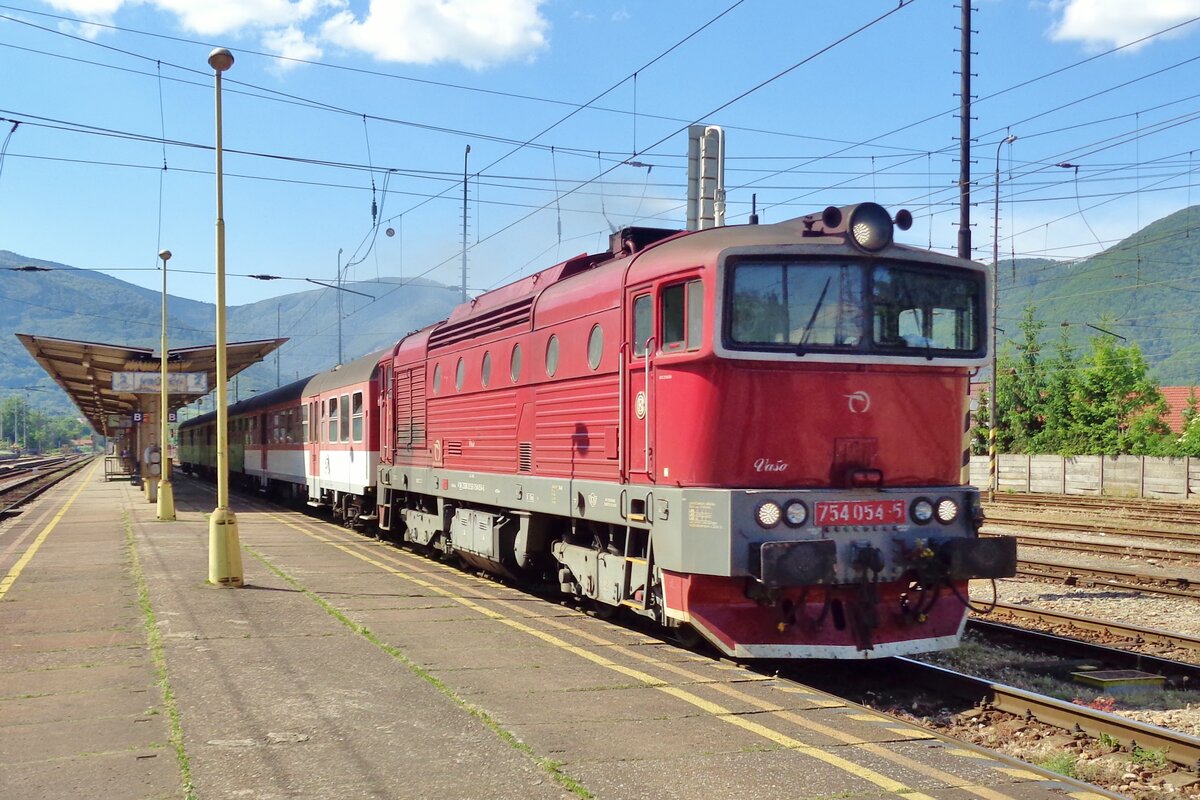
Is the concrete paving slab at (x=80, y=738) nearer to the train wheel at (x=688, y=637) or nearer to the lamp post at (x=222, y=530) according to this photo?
the train wheel at (x=688, y=637)

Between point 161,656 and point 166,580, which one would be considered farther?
point 166,580

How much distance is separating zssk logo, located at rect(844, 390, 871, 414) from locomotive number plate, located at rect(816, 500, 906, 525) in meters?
0.76

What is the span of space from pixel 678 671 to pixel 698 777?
8.48 ft

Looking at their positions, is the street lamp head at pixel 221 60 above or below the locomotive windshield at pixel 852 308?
above

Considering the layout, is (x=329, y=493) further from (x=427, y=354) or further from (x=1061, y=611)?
(x=1061, y=611)

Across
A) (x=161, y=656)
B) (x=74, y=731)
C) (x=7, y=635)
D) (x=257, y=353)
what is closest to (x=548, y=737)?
(x=74, y=731)

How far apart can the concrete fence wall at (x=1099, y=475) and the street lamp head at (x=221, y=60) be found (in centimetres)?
3030

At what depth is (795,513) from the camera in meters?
8.15

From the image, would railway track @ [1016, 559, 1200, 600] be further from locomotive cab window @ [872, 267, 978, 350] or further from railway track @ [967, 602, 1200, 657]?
locomotive cab window @ [872, 267, 978, 350]

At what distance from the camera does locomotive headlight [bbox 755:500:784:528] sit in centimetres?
805

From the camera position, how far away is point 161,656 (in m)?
8.65

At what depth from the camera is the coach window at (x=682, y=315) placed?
332 inches

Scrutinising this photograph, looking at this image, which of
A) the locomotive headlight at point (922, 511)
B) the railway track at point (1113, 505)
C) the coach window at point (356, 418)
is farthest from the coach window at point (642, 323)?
the railway track at point (1113, 505)

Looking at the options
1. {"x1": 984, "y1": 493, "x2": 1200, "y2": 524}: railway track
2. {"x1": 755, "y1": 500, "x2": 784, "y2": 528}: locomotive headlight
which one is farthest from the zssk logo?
{"x1": 984, "y1": 493, "x2": 1200, "y2": 524}: railway track
